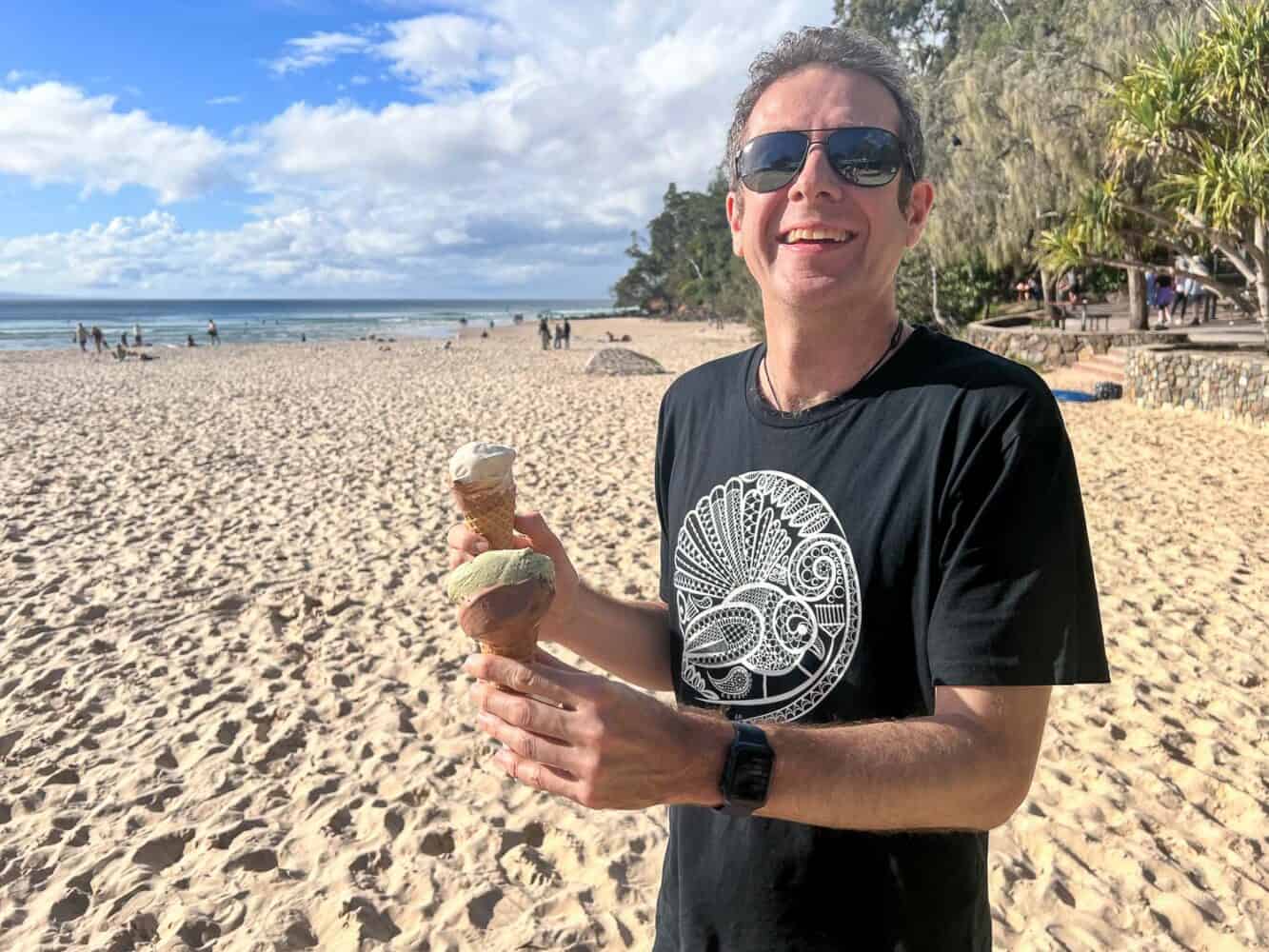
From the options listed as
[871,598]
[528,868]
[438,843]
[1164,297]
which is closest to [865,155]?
[871,598]

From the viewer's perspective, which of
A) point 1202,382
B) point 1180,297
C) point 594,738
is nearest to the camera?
point 594,738

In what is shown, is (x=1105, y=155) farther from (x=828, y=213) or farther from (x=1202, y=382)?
(x=828, y=213)

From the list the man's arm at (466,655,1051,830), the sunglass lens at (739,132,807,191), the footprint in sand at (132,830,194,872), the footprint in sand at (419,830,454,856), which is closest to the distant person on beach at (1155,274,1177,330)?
the footprint in sand at (419,830,454,856)

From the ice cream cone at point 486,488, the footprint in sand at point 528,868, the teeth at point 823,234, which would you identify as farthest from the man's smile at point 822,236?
the footprint in sand at point 528,868

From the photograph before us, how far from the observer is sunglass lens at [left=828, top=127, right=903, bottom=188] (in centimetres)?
147

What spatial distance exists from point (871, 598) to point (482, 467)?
0.67 metres

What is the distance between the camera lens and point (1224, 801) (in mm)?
3873

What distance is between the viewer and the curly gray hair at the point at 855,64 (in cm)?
149

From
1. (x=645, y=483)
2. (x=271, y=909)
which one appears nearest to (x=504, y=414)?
(x=645, y=483)

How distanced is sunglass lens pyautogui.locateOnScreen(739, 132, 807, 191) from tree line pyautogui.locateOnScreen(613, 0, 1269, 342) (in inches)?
89.6

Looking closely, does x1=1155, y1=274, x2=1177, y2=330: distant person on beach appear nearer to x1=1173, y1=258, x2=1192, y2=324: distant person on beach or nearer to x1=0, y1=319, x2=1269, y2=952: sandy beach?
x1=1173, y1=258, x2=1192, y2=324: distant person on beach

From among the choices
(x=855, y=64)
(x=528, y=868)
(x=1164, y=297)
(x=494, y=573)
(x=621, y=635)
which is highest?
(x=1164, y=297)

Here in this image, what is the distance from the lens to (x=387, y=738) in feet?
15.4

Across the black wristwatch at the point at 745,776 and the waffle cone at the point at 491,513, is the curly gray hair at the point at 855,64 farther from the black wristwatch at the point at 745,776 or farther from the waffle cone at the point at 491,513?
the black wristwatch at the point at 745,776
